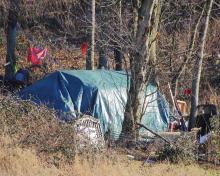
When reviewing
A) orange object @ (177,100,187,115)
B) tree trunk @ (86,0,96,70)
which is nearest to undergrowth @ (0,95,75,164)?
tree trunk @ (86,0,96,70)

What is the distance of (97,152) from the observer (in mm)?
9508

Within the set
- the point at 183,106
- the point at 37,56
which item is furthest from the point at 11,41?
the point at 183,106

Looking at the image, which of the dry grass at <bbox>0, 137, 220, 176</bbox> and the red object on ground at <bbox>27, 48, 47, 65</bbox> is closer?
the dry grass at <bbox>0, 137, 220, 176</bbox>

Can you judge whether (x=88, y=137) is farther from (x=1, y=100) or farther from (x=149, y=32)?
(x=149, y=32)

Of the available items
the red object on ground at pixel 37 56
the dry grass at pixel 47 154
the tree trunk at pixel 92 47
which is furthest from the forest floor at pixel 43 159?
the red object on ground at pixel 37 56

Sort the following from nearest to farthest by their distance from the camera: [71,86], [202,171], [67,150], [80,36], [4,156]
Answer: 1. [4,156]
2. [67,150]
3. [202,171]
4. [71,86]
5. [80,36]

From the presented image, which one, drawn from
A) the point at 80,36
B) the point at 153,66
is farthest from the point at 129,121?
the point at 80,36

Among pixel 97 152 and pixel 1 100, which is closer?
pixel 97 152

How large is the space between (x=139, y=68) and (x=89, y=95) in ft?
6.73

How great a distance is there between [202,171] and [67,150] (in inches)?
95.2

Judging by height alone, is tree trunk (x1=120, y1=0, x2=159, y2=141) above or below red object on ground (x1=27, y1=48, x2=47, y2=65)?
above

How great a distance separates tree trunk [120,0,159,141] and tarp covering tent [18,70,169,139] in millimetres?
851

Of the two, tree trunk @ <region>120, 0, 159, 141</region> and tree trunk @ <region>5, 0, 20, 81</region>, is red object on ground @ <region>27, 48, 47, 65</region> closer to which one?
tree trunk @ <region>5, 0, 20, 81</region>

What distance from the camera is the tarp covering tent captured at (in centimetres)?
1316
